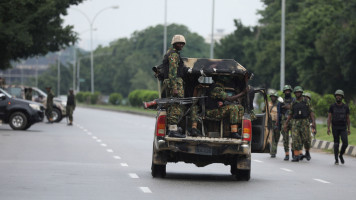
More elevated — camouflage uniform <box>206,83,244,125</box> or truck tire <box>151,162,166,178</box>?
camouflage uniform <box>206,83,244,125</box>

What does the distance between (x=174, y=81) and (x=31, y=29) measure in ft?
106

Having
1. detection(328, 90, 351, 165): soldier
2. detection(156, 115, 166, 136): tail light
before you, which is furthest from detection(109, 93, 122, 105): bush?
detection(156, 115, 166, 136): tail light

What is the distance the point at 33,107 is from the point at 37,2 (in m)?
12.9

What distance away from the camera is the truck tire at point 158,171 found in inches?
599

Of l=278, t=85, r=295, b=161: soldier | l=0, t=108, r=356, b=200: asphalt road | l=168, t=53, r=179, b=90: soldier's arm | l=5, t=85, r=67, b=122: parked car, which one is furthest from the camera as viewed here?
l=5, t=85, r=67, b=122: parked car

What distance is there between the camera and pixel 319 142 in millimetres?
28078

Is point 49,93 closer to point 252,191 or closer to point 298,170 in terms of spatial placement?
point 298,170

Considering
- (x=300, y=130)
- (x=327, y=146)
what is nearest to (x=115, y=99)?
(x=327, y=146)

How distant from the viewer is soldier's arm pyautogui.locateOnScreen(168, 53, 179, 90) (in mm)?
14641

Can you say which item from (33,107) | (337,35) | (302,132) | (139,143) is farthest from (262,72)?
(302,132)

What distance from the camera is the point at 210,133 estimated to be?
50.0 feet

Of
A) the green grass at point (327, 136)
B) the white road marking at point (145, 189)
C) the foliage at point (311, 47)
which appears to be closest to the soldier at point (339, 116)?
the green grass at point (327, 136)

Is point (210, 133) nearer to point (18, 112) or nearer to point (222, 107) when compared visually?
point (222, 107)

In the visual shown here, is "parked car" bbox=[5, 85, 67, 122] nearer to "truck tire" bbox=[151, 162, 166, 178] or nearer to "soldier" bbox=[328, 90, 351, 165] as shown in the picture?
"soldier" bbox=[328, 90, 351, 165]
